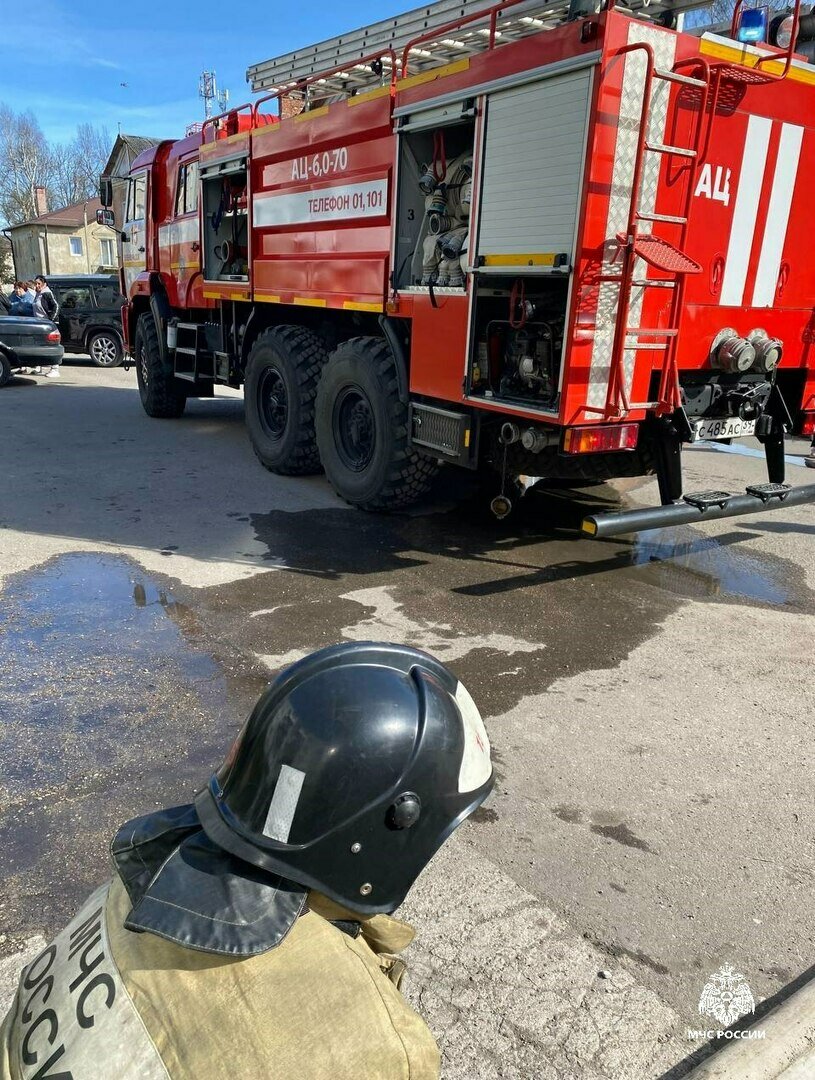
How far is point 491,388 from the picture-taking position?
213 inches

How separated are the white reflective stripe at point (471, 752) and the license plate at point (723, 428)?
416cm

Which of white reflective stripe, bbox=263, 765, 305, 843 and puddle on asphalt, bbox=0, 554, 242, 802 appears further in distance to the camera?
puddle on asphalt, bbox=0, 554, 242, 802

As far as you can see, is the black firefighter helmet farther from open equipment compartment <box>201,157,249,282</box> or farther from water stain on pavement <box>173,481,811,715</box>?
open equipment compartment <box>201,157,249,282</box>

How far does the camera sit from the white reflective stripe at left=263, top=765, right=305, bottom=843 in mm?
1329

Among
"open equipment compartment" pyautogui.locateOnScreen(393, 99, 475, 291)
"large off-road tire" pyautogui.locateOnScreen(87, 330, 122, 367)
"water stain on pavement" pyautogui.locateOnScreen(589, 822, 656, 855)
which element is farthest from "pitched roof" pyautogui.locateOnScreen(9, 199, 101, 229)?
"water stain on pavement" pyautogui.locateOnScreen(589, 822, 656, 855)

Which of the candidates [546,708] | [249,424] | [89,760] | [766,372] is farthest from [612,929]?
[249,424]

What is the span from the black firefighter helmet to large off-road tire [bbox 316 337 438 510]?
4913 mm

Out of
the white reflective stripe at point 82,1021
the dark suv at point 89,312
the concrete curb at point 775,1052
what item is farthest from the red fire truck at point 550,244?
the dark suv at point 89,312

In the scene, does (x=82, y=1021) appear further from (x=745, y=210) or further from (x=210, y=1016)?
(x=745, y=210)

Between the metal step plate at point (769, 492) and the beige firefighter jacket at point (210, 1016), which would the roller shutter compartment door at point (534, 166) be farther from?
the beige firefighter jacket at point (210, 1016)

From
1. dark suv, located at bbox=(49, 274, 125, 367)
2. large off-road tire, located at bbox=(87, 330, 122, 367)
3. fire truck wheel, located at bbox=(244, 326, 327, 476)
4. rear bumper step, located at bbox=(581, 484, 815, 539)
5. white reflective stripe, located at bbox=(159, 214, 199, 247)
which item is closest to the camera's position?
rear bumper step, located at bbox=(581, 484, 815, 539)

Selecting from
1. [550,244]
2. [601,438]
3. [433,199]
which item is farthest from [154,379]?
[601,438]

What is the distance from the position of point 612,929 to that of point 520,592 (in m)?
2.90

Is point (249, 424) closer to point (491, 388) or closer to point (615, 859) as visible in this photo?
point (491, 388)
